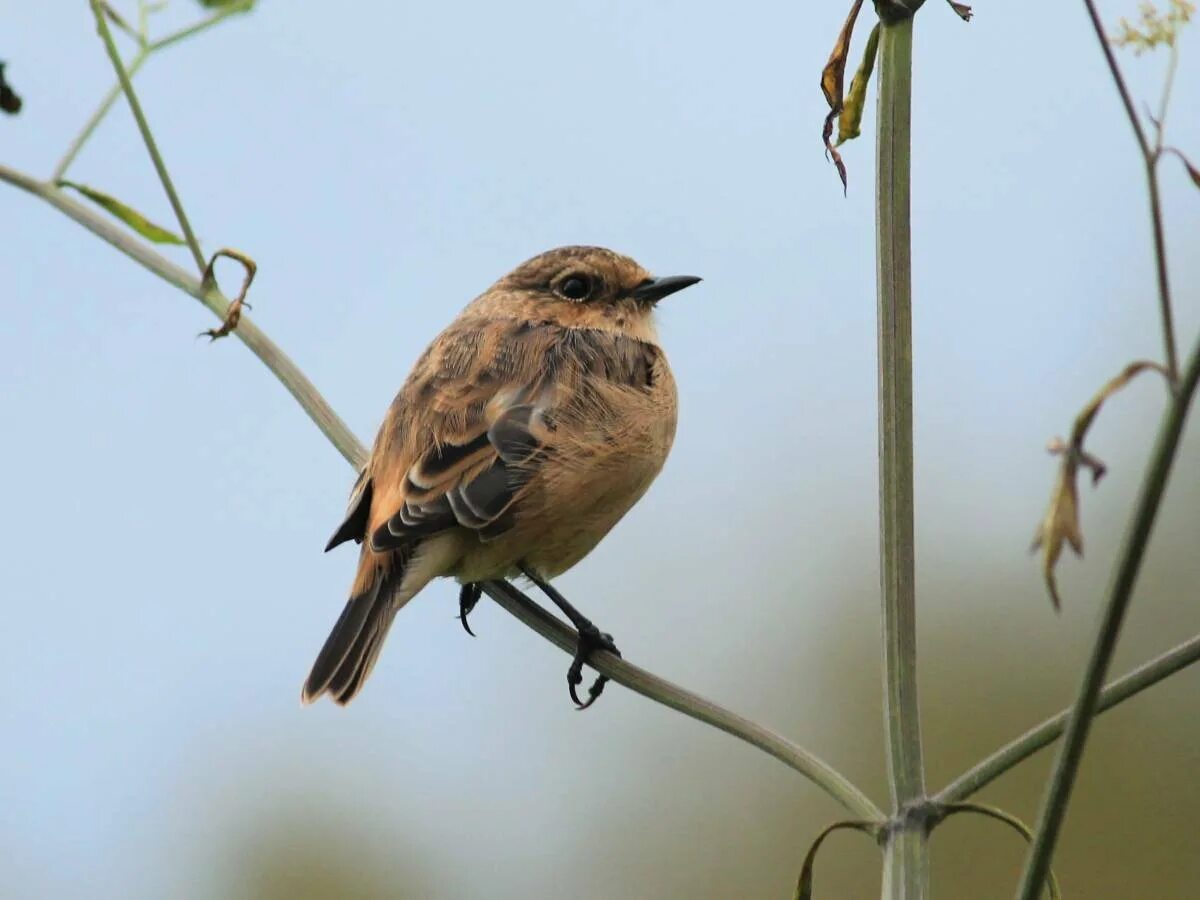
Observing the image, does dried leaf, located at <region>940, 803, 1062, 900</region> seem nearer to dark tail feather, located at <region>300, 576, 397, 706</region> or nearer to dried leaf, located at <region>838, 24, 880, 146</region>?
dried leaf, located at <region>838, 24, 880, 146</region>

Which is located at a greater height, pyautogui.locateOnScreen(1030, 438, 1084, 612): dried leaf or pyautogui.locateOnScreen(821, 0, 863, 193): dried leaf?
pyautogui.locateOnScreen(821, 0, 863, 193): dried leaf

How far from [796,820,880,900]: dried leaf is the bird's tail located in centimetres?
182

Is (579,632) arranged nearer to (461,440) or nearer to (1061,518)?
(461,440)

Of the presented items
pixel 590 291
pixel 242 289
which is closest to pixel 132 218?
pixel 242 289

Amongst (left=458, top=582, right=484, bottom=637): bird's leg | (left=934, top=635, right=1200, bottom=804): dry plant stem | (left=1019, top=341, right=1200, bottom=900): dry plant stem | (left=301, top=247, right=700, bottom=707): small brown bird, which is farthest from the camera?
(left=458, top=582, right=484, bottom=637): bird's leg

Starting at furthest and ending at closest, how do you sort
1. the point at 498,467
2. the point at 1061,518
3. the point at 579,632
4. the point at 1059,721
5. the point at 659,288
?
the point at 659,288 → the point at 498,467 → the point at 579,632 → the point at 1059,721 → the point at 1061,518

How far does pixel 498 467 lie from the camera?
4336 millimetres

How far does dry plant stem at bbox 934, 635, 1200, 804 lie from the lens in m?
1.78

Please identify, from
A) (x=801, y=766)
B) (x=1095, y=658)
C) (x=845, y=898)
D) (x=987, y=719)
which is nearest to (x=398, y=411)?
(x=801, y=766)

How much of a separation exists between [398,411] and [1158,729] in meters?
5.10

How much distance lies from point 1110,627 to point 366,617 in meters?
2.85

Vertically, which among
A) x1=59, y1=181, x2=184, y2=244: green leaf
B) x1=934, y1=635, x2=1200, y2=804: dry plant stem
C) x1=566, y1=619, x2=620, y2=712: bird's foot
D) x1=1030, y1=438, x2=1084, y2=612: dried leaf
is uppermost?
x1=59, y1=181, x2=184, y2=244: green leaf

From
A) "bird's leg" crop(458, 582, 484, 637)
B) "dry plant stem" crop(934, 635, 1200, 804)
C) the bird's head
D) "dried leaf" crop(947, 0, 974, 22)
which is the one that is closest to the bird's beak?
the bird's head

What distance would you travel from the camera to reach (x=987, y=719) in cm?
834
